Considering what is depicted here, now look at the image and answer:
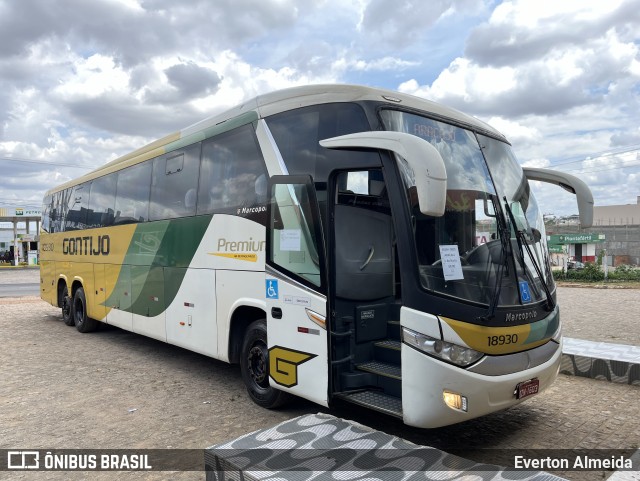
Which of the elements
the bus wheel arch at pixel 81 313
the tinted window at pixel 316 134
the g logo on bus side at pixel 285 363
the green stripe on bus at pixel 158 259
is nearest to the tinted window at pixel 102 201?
the green stripe on bus at pixel 158 259

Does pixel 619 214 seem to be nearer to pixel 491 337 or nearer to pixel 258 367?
pixel 258 367

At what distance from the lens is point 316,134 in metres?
5.21

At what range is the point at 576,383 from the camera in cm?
689

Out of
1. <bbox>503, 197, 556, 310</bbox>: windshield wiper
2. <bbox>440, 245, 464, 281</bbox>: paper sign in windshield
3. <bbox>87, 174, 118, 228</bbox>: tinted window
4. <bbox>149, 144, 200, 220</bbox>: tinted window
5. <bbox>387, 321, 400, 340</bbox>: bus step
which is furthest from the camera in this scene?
<bbox>87, 174, 118, 228</bbox>: tinted window

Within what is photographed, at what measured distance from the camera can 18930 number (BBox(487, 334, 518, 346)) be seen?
423cm

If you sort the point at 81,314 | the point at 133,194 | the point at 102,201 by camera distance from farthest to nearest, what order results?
the point at 81,314, the point at 102,201, the point at 133,194

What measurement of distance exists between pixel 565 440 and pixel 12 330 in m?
12.3

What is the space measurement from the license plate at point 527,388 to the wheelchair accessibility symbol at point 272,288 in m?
2.56

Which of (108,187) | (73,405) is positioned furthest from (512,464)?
(108,187)

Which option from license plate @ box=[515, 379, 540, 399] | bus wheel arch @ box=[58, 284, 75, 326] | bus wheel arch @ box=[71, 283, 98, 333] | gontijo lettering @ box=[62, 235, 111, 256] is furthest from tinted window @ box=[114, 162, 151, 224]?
license plate @ box=[515, 379, 540, 399]

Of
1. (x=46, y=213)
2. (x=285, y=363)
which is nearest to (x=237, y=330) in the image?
(x=285, y=363)

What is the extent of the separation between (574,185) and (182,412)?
→ 5.42 metres

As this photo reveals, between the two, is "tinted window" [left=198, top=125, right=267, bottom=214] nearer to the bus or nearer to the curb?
the bus

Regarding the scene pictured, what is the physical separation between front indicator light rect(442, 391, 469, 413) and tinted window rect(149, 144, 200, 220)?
4.46m
